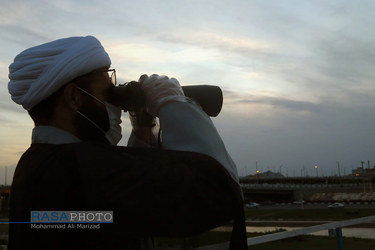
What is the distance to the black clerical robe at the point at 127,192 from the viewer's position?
760 millimetres

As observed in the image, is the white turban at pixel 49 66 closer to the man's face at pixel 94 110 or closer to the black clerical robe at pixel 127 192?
the man's face at pixel 94 110

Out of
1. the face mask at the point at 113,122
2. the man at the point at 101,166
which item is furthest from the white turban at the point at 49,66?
the face mask at the point at 113,122

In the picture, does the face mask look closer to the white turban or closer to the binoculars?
the binoculars

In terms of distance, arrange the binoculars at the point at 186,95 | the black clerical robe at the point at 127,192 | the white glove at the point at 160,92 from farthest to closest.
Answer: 1. the binoculars at the point at 186,95
2. the white glove at the point at 160,92
3. the black clerical robe at the point at 127,192

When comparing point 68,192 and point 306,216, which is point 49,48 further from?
point 306,216

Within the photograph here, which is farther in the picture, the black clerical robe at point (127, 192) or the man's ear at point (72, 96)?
the man's ear at point (72, 96)

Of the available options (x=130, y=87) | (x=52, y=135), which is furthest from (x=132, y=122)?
(x=52, y=135)

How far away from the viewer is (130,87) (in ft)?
3.58

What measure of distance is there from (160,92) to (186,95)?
0.13m

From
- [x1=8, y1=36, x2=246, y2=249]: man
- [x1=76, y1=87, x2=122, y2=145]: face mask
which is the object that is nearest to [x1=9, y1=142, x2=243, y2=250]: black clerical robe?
[x1=8, y1=36, x2=246, y2=249]: man

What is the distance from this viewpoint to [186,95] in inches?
43.7

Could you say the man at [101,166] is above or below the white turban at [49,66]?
below

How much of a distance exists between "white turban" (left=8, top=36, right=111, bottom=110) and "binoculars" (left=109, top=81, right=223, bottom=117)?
0.33 ft

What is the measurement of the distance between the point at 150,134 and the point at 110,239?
0.52 m
